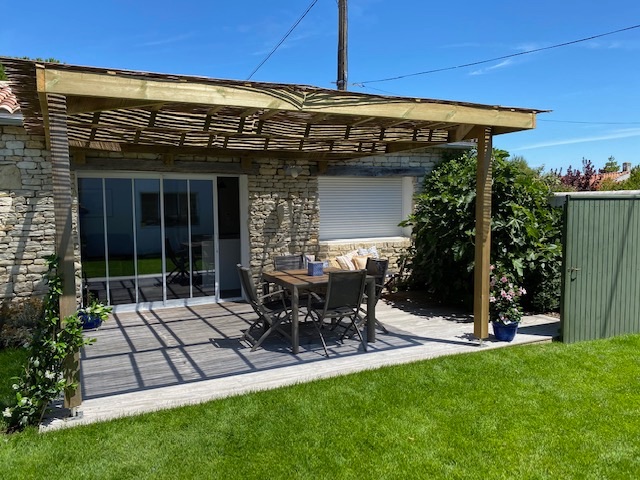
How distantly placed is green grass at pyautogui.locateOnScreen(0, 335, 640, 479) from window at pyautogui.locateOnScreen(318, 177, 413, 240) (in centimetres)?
494

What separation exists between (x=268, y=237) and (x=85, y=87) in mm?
5268

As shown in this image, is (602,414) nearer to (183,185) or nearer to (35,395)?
(35,395)

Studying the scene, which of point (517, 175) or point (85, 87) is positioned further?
point (517, 175)

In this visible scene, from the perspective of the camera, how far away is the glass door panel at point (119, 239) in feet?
24.9

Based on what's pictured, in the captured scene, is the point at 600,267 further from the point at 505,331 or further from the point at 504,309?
the point at 505,331

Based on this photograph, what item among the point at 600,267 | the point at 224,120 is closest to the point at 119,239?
the point at 224,120

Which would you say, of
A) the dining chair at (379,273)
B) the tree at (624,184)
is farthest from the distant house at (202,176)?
the tree at (624,184)

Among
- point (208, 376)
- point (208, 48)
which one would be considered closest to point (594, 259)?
point (208, 376)

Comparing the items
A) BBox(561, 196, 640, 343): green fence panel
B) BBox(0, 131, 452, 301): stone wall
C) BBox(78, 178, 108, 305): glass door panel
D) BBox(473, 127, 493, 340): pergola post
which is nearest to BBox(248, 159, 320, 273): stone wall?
BBox(0, 131, 452, 301): stone wall

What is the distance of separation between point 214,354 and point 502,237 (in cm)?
453

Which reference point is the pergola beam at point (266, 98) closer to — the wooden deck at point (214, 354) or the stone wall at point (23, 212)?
the wooden deck at point (214, 354)

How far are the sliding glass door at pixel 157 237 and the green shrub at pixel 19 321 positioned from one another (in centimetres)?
87

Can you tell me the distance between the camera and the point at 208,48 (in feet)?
66.2

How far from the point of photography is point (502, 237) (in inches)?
282
